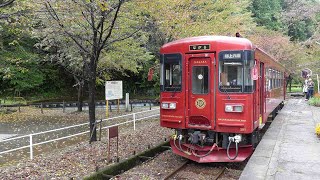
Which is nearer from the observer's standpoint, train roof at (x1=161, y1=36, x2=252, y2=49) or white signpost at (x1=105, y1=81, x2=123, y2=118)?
train roof at (x1=161, y1=36, x2=252, y2=49)

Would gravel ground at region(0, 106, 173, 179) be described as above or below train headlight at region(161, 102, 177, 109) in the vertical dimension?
below

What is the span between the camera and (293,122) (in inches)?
563

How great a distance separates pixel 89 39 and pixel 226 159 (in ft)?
19.9

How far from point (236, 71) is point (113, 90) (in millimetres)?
12195

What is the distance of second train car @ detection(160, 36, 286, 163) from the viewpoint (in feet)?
26.7

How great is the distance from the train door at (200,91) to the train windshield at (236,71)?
10.6 inches

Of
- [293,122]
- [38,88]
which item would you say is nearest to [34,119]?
[293,122]

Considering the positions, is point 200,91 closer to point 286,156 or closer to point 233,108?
point 233,108

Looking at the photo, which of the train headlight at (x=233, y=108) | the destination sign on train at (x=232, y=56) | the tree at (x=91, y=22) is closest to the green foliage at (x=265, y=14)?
the tree at (x=91, y=22)

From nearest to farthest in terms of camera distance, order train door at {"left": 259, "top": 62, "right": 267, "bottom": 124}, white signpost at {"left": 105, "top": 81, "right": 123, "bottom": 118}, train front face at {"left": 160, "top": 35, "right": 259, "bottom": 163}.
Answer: train front face at {"left": 160, "top": 35, "right": 259, "bottom": 163}, train door at {"left": 259, "top": 62, "right": 267, "bottom": 124}, white signpost at {"left": 105, "top": 81, "right": 123, "bottom": 118}

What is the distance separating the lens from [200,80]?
8.70m

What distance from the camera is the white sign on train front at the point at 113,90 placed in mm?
19125

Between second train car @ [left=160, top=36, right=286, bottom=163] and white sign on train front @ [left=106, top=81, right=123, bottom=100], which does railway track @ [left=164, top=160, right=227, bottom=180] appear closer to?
second train car @ [left=160, top=36, right=286, bottom=163]

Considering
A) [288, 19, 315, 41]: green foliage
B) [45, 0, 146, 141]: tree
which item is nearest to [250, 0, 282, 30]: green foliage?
[288, 19, 315, 41]: green foliage
